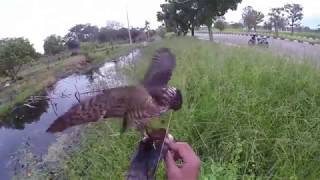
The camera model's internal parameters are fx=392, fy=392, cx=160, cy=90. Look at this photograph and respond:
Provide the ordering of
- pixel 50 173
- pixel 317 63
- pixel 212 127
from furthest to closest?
1. pixel 50 173
2. pixel 317 63
3. pixel 212 127

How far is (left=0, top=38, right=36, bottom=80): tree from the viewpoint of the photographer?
136 feet

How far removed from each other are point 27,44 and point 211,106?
45827 millimetres

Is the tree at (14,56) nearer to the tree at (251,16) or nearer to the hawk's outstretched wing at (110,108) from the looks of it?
the tree at (251,16)

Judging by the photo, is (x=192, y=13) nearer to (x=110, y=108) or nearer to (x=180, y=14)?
(x=180, y=14)

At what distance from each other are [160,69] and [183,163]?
24cm

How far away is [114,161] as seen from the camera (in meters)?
5.04

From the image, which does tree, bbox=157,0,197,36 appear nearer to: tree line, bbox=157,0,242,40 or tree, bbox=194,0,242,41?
tree line, bbox=157,0,242,40

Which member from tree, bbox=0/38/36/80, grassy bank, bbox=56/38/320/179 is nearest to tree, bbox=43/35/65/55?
tree, bbox=0/38/36/80

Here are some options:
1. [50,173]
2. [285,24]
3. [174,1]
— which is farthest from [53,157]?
[285,24]

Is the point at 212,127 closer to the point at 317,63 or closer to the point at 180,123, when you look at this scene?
the point at 180,123

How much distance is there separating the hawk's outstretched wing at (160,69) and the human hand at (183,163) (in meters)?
0.17

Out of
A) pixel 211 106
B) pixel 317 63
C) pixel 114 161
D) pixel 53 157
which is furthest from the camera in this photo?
pixel 53 157

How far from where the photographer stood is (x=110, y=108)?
82cm

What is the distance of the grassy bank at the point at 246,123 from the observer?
343cm
